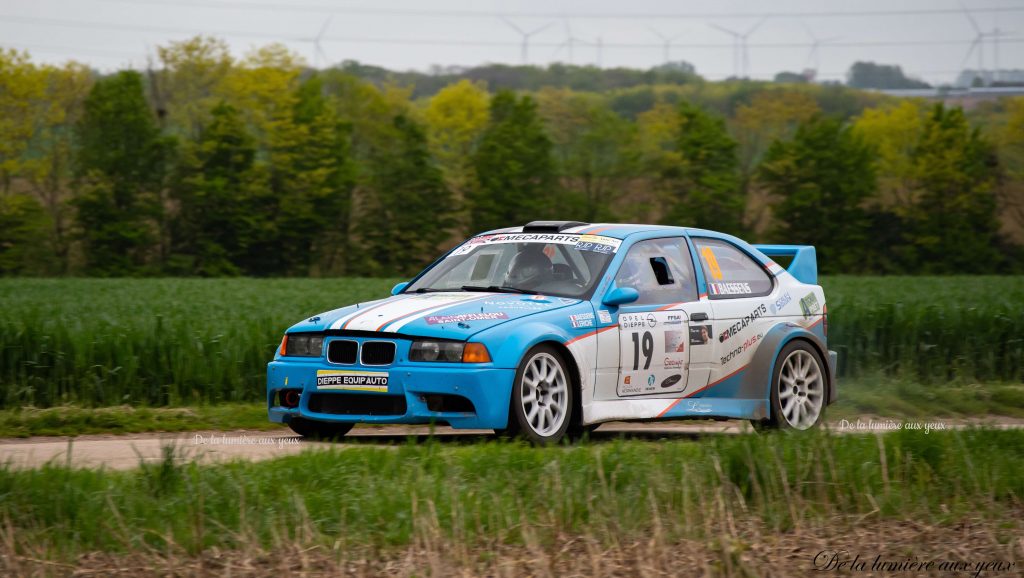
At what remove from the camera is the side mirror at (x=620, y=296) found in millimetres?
9469

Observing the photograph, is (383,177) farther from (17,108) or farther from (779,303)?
(779,303)

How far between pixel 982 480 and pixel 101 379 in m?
8.82

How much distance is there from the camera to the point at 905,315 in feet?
59.7

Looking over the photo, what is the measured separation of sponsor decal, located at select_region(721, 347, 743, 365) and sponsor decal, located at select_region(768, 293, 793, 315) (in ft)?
1.90

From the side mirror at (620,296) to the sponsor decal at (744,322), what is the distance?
42.5 inches

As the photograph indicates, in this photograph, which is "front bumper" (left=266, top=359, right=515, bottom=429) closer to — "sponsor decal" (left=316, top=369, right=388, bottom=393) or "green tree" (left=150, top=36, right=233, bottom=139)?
"sponsor decal" (left=316, top=369, right=388, bottom=393)

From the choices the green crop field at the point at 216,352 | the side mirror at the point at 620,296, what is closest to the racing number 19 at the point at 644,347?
the side mirror at the point at 620,296

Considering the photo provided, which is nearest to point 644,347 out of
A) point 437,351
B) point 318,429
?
point 437,351

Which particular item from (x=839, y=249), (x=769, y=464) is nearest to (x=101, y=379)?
(x=769, y=464)

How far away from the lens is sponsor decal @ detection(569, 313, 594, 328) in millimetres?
9180

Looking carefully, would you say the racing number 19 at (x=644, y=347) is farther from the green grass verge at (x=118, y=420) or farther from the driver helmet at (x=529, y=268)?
the green grass verge at (x=118, y=420)

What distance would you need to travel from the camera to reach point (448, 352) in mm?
8680

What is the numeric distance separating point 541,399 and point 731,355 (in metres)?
2.03

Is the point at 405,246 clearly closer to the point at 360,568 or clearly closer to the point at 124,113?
the point at 124,113
